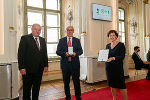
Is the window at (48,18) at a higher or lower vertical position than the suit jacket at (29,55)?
higher

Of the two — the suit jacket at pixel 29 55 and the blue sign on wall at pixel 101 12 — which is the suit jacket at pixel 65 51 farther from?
the blue sign on wall at pixel 101 12

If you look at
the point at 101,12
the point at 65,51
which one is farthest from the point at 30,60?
the point at 101,12

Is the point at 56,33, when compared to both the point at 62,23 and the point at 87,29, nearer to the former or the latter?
the point at 62,23

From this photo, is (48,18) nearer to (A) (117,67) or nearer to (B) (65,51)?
(B) (65,51)

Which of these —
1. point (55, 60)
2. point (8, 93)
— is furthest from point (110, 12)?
point (8, 93)

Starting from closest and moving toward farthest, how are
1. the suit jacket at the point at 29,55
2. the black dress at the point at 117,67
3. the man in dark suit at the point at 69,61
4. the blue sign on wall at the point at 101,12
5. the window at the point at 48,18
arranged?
the suit jacket at the point at 29,55
the black dress at the point at 117,67
the man in dark suit at the point at 69,61
the blue sign on wall at the point at 101,12
the window at the point at 48,18

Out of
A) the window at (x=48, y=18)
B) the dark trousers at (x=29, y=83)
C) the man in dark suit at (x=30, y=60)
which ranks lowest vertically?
the dark trousers at (x=29, y=83)

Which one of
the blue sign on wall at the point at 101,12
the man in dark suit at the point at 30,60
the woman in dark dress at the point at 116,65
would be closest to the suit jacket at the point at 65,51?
the man in dark suit at the point at 30,60

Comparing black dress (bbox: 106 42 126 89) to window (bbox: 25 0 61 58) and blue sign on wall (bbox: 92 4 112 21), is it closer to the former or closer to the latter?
blue sign on wall (bbox: 92 4 112 21)

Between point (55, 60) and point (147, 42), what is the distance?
505 centimetres

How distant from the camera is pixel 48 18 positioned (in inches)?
212

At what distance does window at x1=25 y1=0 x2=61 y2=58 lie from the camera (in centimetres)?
504

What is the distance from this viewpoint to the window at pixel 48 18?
5.04 m

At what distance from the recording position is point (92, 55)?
4.65 meters
